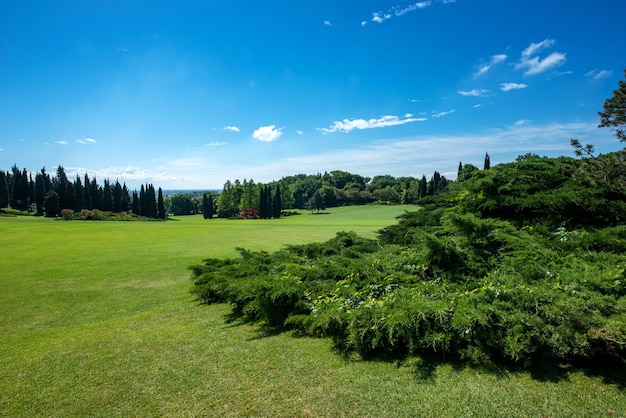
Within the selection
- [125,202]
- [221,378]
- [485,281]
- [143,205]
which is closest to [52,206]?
[143,205]

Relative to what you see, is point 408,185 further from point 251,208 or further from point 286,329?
point 286,329

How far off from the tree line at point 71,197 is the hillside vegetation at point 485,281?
55.9 meters

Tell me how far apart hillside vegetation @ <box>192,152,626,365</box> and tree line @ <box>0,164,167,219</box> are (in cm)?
5587

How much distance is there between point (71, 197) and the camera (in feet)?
191

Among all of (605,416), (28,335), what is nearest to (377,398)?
(605,416)

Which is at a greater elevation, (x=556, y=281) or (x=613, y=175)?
(x=613, y=175)

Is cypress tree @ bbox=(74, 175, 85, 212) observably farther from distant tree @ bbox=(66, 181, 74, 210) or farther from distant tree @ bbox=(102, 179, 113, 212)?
distant tree @ bbox=(102, 179, 113, 212)

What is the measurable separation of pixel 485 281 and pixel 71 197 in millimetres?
71531

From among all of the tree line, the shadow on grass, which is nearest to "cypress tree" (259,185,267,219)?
the tree line

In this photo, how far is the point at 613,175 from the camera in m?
6.80

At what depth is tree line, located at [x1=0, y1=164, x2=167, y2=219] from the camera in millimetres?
57312

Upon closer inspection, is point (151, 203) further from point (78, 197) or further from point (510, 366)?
point (510, 366)

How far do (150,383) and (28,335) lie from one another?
3.96 m

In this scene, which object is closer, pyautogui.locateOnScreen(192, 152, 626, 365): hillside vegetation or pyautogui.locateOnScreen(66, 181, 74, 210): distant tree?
pyautogui.locateOnScreen(192, 152, 626, 365): hillside vegetation
